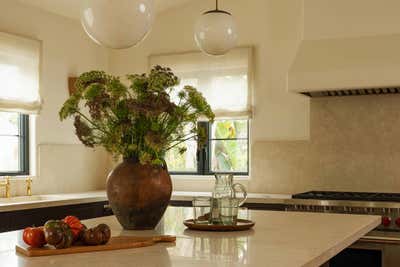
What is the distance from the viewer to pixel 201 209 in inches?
99.7

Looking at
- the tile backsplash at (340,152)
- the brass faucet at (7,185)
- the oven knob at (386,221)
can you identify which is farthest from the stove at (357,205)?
the brass faucet at (7,185)

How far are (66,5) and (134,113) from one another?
344 centimetres

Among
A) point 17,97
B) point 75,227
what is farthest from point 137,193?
point 17,97

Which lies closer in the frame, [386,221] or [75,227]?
[75,227]

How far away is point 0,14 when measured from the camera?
495cm

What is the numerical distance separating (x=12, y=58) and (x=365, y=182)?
125 inches

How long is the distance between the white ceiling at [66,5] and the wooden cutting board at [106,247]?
3.67 metres

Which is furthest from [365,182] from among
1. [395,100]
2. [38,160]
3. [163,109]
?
[163,109]

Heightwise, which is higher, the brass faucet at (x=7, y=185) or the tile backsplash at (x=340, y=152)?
the tile backsplash at (x=340, y=152)

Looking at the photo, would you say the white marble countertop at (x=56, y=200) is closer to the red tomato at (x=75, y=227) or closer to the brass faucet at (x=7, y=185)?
the brass faucet at (x=7, y=185)

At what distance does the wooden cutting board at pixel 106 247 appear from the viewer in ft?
6.09

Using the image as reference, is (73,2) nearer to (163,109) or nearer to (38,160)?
(38,160)

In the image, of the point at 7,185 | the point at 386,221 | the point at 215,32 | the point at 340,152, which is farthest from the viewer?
the point at 340,152

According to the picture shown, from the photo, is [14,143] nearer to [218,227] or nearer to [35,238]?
[218,227]
